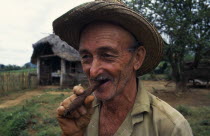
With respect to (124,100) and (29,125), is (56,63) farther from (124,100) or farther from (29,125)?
(124,100)

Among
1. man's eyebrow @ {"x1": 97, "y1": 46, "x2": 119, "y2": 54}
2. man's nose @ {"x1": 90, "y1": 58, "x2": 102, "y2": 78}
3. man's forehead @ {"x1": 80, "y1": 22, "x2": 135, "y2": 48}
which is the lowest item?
man's nose @ {"x1": 90, "y1": 58, "x2": 102, "y2": 78}

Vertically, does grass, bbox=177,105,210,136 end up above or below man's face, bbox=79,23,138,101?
below

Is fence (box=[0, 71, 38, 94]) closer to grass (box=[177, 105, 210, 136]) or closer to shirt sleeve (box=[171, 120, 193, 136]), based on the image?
grass (box=[177, 105, 210, 136])

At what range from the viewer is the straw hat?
171cm

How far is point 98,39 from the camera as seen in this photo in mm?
1819

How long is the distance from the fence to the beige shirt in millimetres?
15166

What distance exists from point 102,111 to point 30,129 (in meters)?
5.43

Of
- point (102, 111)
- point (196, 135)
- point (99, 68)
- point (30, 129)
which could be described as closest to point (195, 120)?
point (196, 135)

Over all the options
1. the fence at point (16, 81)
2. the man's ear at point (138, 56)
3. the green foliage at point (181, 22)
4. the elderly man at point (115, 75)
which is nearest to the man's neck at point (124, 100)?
the elderly man at point (115, 75)

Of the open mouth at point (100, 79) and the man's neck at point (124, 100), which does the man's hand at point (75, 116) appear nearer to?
the open mouth at point (100, 79)

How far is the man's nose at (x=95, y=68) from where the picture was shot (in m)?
1.73

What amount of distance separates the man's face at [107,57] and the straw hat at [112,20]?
91 millimetres

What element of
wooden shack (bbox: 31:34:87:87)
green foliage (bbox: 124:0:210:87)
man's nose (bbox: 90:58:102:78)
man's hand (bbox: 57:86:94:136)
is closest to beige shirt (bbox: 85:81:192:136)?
man's hand (bbox: 57:86:94:136)

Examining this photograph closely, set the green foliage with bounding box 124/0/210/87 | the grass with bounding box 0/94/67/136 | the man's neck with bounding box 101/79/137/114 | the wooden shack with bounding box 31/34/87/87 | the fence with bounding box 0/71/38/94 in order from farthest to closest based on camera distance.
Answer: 1. the wooden shack with bounding box 31/34/87/87
2. the fence with bounding box 0/71/38/94
3. the green foliage with bounding box 124/0/210/87
4. the grass with bounding box 0/94/67/136
5. the man's neck with bounding box 101/79/137/114
